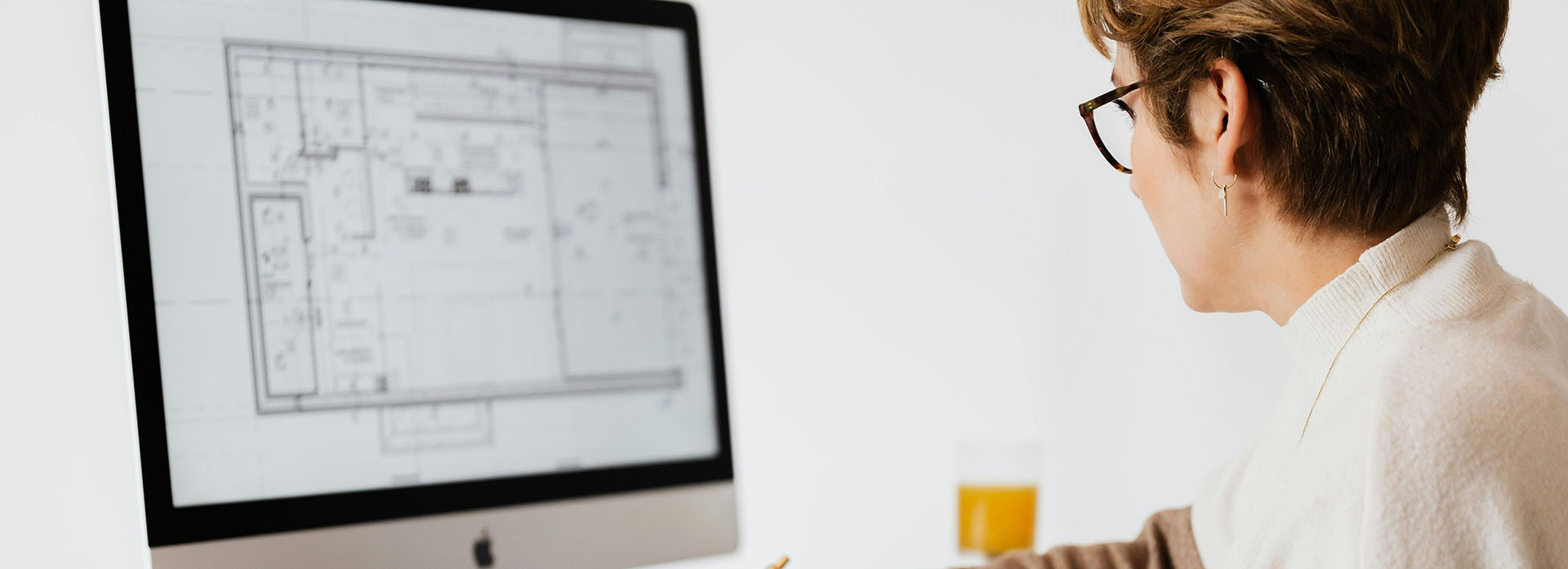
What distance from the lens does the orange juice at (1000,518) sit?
4.42 feet

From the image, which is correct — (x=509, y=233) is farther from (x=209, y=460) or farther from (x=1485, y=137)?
(x=1485, y=137)

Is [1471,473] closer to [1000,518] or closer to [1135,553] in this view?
[1135,553]

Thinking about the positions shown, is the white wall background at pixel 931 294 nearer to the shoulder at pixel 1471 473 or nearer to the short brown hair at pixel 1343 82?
the short brown hair at pixel 1343 82

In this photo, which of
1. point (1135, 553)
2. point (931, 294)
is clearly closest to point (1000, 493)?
point (1135, 553)

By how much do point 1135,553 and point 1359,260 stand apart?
16.6 inches

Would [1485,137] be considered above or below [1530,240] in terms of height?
above

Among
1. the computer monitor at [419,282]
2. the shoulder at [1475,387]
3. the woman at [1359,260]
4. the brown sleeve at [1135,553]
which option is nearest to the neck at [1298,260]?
the woman at [1359,260]

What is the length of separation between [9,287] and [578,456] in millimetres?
631

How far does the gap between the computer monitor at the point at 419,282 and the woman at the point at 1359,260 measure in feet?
1.38

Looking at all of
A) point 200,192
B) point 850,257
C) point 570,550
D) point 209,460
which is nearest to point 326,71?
point 200,192

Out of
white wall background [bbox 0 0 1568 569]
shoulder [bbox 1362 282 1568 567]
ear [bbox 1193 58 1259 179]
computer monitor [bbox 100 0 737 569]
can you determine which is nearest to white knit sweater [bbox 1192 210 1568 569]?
shoulder [bbox 1362 282 1568 567]

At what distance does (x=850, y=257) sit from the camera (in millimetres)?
1622

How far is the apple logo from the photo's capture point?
90 cm

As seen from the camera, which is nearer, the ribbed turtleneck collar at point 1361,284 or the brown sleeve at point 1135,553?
the ribbed turtleneck collar at point 1361,284
